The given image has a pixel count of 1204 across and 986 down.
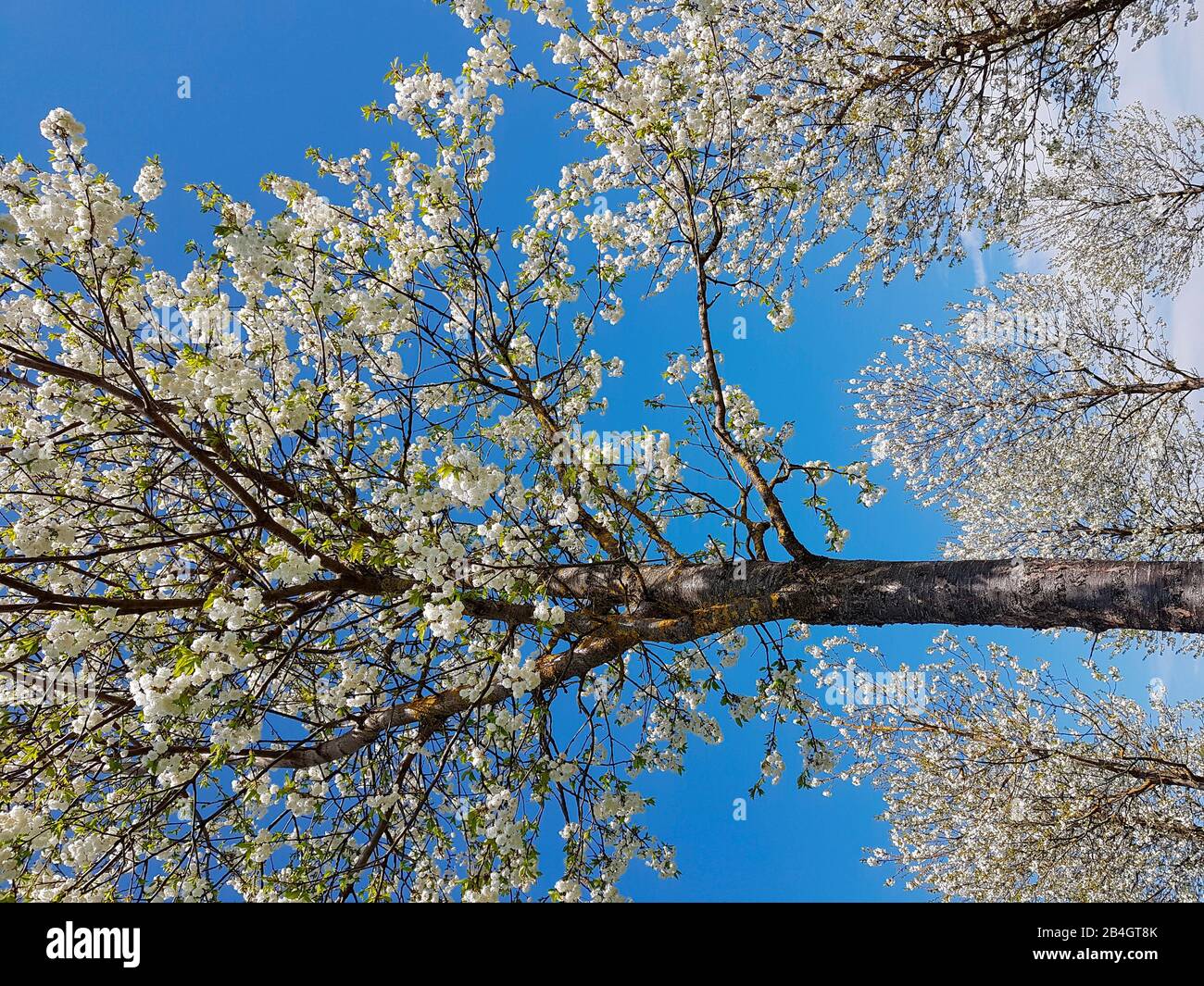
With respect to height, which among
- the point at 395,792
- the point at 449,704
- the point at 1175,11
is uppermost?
the point at 1175,11

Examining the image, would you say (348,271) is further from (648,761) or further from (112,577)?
(648,761)

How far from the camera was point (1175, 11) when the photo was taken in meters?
6.86

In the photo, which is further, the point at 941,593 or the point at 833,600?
the point at 833,600

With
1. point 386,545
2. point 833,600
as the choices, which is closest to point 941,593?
point 833,600

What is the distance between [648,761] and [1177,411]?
8420 millimetres

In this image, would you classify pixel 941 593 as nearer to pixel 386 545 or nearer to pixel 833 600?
pixel 833 600

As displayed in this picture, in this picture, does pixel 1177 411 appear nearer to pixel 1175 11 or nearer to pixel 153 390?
pixel 1175 11

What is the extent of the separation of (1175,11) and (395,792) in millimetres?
10451

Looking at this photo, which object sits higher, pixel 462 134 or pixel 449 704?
pixel 462 134
